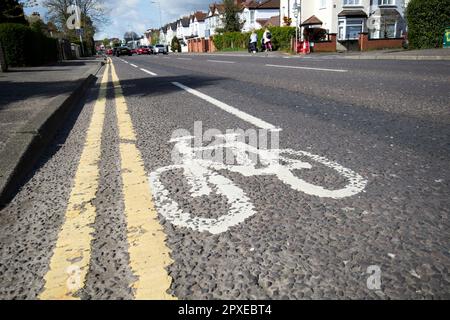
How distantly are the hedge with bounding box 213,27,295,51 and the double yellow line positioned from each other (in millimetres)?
36943

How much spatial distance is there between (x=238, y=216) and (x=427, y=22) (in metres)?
25.5

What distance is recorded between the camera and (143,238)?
172cm

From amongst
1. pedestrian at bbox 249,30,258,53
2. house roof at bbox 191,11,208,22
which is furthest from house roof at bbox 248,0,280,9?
pedestrian at bbox 249,30,258,53

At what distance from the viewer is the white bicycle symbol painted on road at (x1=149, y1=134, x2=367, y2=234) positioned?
1888 millimetres

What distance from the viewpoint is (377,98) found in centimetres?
560

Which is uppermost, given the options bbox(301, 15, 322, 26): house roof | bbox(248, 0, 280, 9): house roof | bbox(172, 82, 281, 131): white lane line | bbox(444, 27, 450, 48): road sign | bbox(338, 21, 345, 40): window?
bbox(248, 0, 280, 9): house roof

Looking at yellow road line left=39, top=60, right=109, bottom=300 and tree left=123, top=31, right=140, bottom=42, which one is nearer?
yellow road line left=39, top=60, right=109, bottom=300

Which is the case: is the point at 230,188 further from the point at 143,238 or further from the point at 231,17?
the point at 231,17

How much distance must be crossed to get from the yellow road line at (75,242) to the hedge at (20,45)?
61.4 feet

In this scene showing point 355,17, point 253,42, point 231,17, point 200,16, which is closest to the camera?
point 253,42

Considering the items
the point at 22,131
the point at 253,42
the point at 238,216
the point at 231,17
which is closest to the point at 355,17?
the point at 253,42

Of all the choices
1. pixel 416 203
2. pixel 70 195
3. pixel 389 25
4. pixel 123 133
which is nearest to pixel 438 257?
pixel 416 203

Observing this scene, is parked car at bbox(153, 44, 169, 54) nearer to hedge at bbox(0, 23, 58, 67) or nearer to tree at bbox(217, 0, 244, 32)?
tree at bbox(217, 0, 244, 32)

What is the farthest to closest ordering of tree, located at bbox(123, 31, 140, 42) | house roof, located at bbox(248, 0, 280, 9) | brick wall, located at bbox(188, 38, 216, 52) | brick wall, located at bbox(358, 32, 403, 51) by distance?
tree, located at bbox(123, 31, 140, 42), brick wall, located at bbox(188, 38, 216, 52), house roof, located at bbox(248, 0, 280, 9), brick wall, located at bbox(358, 32, 403, 51)
